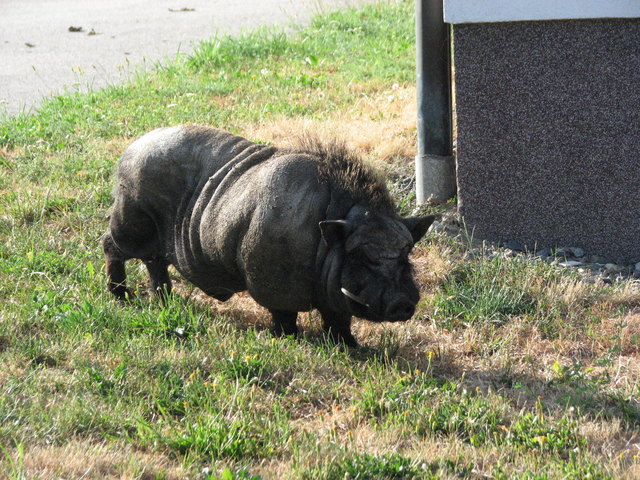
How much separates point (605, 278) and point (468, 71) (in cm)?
163

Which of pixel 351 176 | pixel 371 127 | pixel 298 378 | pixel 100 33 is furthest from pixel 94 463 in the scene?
pixel 100 33

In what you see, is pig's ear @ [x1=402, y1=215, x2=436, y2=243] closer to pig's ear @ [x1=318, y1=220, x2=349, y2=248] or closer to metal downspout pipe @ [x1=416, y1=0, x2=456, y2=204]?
pig's ear @ [x1=318, y1=220, x2=349, y2=248]

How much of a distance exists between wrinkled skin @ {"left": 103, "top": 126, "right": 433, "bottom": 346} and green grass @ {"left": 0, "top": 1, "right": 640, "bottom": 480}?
0.91 feet

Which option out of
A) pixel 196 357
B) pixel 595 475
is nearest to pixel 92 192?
pixel 196 357

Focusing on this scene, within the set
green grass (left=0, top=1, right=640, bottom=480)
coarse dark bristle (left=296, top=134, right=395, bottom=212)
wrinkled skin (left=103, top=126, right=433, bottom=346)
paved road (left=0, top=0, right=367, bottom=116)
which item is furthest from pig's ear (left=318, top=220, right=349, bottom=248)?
paved road (left=0, top=0, right=367, bottom=116)

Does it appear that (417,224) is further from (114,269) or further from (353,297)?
(114,269)

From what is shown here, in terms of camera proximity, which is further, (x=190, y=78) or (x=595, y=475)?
(x=190, y=78)

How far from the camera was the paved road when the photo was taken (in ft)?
36.4

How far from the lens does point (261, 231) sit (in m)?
5.05

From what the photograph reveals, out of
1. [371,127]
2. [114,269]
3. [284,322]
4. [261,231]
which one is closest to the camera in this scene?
[261,231]

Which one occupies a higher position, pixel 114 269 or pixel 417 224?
pixel 417 224

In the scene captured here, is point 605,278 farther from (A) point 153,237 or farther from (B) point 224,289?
(A) point 153,237

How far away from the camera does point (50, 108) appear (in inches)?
380

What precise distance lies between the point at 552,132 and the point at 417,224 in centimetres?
190
